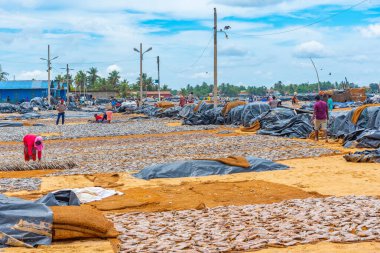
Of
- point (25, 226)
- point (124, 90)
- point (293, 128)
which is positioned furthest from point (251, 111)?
point (124, 90)

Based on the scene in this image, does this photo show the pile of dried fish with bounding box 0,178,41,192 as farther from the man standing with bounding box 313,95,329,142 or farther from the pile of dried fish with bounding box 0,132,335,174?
the man standing with bounding box 313,95,329,142

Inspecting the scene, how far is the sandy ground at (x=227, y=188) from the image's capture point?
8.08m

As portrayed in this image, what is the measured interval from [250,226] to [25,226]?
3350mm

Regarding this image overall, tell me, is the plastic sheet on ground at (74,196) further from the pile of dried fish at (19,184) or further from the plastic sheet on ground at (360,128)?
the plastic sheet on ground at (360,128)

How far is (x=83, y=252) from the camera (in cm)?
768

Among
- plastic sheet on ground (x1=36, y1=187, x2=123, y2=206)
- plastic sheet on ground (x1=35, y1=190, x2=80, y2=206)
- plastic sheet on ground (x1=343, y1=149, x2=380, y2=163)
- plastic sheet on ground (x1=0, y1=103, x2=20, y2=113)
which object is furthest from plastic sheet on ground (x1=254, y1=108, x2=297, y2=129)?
plastic sheet on ground (x1=0, y1=103, x2=20, y2=113)

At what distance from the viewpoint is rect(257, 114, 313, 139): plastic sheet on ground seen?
27406 millimetres

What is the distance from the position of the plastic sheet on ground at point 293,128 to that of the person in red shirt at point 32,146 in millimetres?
13340

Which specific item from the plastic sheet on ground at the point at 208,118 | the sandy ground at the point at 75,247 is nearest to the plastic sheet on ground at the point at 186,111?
the plastic sheet on ground at the point at 208,118

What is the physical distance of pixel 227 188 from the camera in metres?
12.8

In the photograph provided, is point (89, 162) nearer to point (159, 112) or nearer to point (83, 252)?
point (83, 252)

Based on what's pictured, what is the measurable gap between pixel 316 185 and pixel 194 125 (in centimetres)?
2492

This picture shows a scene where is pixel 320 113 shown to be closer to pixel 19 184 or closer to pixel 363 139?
pixel 363 139

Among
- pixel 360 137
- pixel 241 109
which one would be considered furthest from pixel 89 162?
pixel 241 109
